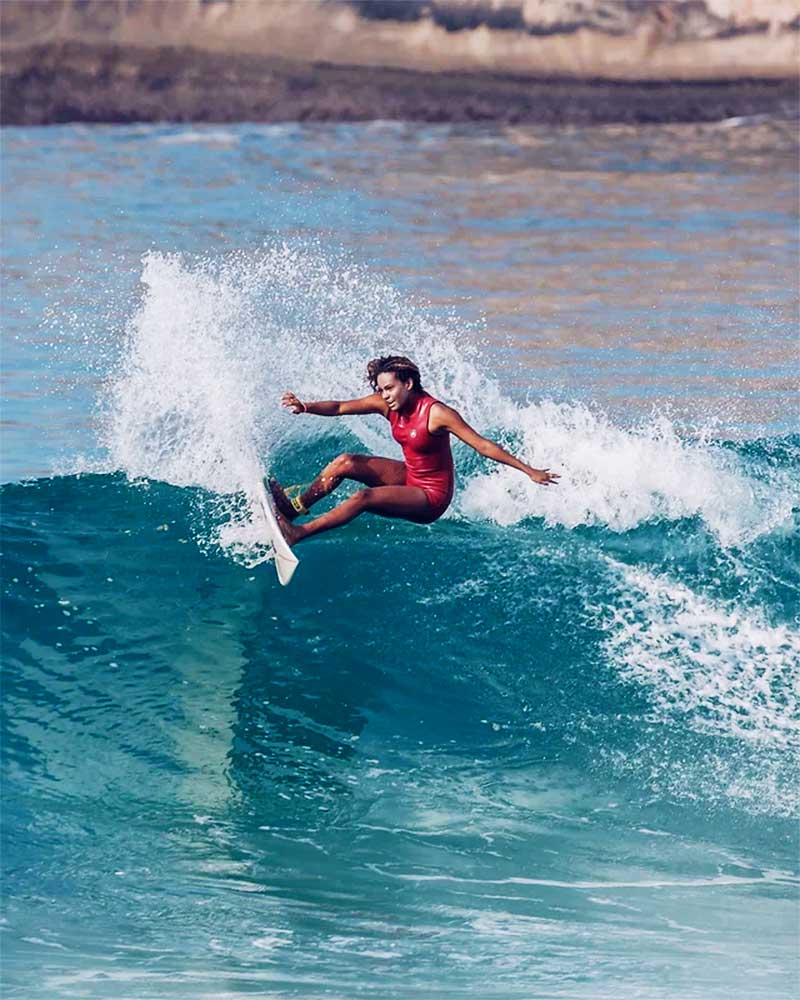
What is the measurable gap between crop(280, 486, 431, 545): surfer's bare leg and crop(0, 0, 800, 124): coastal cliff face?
2412 cm

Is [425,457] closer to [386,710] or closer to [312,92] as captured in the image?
[386,710]

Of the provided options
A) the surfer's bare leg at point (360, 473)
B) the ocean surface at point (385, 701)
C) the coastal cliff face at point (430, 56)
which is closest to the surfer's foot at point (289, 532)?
the surfer's bare leg at point (360, 473)

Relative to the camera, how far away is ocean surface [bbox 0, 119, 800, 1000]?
290 inches

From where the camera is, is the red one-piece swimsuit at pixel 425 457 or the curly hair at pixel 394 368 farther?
the red one-piece swimsuit at pixel 425 457

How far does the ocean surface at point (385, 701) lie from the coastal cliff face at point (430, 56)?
698 inches

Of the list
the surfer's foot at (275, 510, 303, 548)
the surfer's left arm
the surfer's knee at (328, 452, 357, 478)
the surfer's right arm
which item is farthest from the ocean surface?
the surfer's left arm

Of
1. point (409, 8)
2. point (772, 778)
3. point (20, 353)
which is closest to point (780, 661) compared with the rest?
point (772, 778)

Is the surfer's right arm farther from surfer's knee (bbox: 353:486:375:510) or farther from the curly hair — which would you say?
surfer's knee (bbox: 353:486:375:510)

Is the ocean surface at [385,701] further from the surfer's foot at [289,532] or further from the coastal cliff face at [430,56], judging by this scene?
the coastal cliff face at [430,56]

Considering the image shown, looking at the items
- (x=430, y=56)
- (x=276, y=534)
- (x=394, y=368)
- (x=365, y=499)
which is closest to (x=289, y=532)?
(x=276, y=534)

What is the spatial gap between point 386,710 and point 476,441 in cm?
159

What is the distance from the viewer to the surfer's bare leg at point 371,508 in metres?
8.82

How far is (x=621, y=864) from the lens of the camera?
26.5 ft

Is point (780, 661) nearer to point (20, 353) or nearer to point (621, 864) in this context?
point (621, 864)
